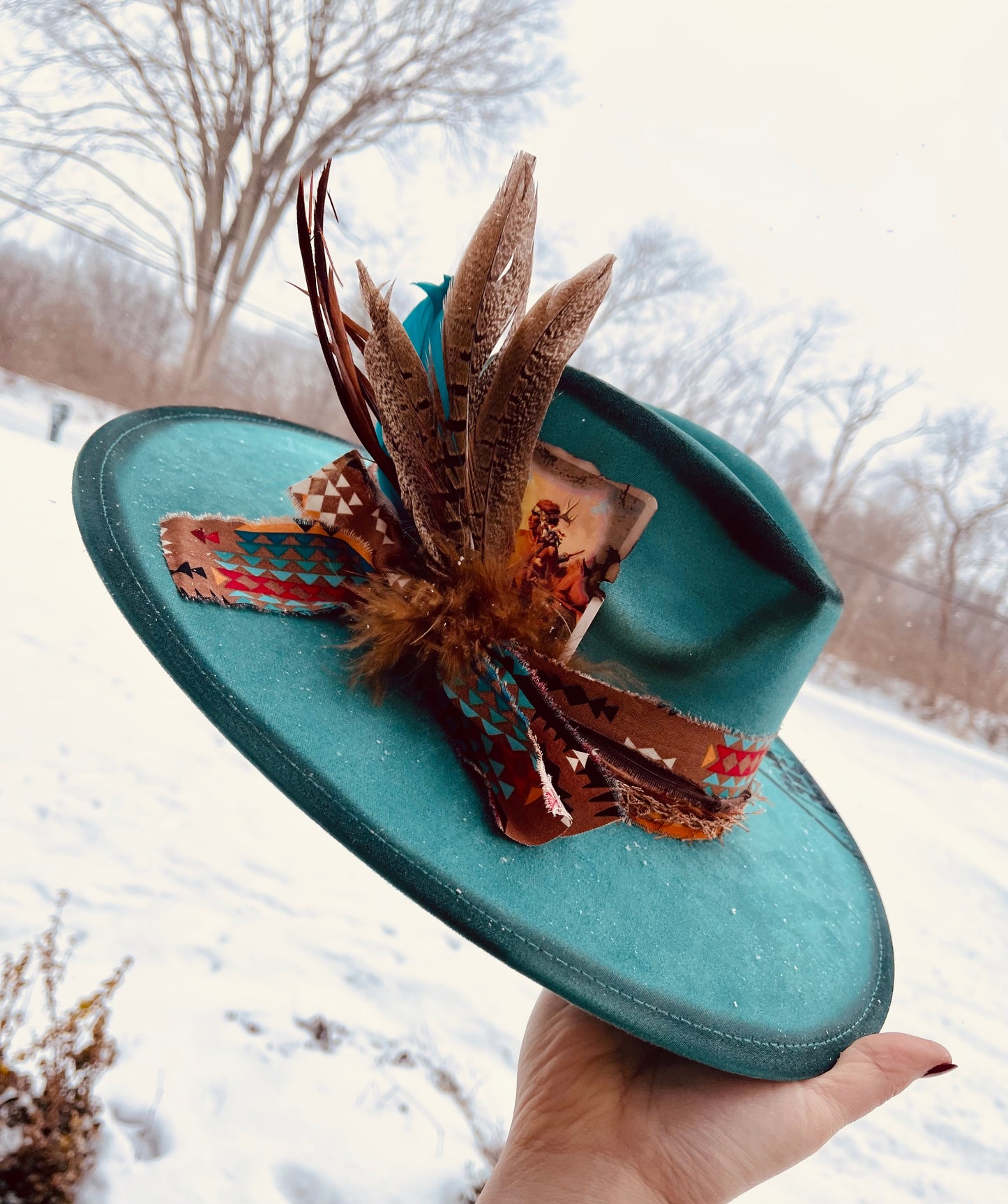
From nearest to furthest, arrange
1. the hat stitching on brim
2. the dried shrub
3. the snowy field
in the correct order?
the hat stitching on brim
the dried shrub
the snowy field

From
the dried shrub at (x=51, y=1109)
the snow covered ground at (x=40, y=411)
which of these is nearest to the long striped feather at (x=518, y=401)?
the dried shrub at (x=51, y=1109)

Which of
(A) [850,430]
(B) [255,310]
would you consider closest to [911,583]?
(A) [850,430]

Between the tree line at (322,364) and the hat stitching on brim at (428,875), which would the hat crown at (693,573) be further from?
the tree line at (322,364)

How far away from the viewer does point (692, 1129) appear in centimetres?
65

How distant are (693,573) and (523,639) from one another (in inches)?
6.0

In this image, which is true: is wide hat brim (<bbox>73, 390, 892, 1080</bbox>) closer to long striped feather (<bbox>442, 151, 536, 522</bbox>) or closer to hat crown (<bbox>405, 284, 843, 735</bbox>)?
hat crown (<bbox>405, 284, 843, 735</bbox>)

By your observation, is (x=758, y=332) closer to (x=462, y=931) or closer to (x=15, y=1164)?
(x=462, y=931)

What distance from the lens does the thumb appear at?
63cm

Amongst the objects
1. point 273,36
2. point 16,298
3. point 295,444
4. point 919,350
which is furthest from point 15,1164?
point 273,36

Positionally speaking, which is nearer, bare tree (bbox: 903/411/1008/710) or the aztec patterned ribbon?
the aztec patterned ribbon

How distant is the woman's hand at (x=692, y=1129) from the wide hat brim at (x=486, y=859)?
0.16 ft

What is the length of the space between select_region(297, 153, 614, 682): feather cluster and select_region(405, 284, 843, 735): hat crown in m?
0.04

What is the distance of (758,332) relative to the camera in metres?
3.11

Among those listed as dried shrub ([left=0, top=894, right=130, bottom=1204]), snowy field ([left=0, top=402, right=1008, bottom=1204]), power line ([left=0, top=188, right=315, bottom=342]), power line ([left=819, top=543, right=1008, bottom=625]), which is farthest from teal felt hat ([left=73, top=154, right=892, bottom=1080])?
power line ([left=0, top=188, right=315, bottom=342])
